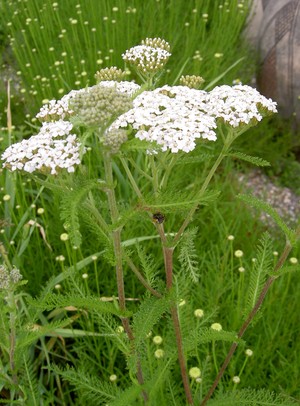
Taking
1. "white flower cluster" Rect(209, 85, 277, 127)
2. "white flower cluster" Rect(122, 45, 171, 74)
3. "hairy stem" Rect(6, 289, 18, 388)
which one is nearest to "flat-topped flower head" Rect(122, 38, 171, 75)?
"white flower cluster" Rect(122, 45, 171, 74)

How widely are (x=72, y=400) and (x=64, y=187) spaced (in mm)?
1442

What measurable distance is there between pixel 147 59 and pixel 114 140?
0.59 metres

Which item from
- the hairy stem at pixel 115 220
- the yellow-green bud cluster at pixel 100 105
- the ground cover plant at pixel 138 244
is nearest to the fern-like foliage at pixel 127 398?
the ground cover plant at pixel 138 244

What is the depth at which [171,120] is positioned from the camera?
4.62 feet

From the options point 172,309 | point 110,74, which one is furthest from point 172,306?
point 110,74

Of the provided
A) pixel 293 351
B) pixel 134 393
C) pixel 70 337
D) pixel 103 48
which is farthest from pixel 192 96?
pixel 103 48

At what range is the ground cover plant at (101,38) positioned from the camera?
3.74 metres

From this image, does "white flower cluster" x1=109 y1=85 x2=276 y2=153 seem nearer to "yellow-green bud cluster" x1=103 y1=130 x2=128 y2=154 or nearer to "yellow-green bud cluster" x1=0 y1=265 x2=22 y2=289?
"yellow-green bud cluster" x1=103 y1=130 x2=128 y2=154

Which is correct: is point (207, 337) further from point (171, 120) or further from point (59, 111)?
point (59, 111)

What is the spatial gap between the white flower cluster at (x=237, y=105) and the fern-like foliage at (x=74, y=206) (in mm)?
456

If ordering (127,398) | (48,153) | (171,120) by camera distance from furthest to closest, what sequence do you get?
(127,398), (171,120), (48,153)

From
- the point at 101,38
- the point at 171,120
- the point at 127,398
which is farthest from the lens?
the point at 101,38

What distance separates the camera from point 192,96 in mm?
1515

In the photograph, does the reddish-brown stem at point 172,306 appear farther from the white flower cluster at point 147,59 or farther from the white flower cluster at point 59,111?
the white flower cluster at point 147,59
